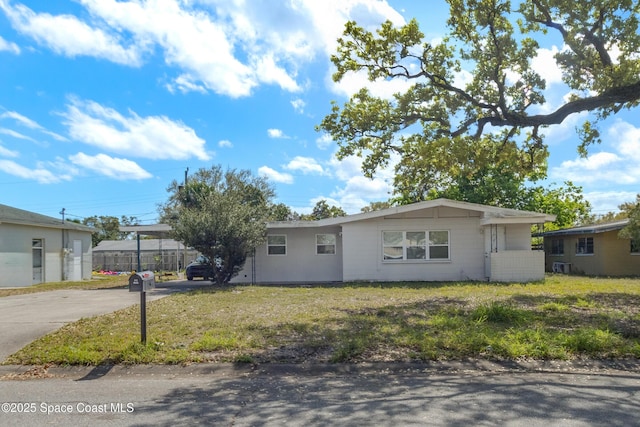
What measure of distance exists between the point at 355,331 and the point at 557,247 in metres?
24.5

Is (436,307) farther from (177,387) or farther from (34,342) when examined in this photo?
(34,342)

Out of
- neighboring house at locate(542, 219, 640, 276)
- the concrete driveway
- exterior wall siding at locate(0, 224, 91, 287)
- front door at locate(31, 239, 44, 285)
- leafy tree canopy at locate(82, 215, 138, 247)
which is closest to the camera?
the concrete driveway

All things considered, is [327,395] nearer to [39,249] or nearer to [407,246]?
[407,246]

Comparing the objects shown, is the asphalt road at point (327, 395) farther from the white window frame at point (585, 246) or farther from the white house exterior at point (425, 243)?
the white window frame at point (585, 246)

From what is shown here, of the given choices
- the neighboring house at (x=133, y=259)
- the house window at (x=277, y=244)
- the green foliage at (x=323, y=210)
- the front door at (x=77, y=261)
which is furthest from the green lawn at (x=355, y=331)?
the green foliage at (x=323, y=210)

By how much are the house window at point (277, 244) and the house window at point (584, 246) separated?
52.3 feet

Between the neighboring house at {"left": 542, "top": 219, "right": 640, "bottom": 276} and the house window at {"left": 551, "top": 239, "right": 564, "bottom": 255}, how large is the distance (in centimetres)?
128

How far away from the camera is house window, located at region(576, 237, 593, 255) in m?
24.1

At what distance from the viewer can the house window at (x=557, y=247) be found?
90.1ft

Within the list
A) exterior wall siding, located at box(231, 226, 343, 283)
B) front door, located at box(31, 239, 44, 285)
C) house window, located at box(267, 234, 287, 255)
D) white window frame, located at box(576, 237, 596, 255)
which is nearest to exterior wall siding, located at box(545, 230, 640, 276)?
white window frame, located at box(576, 237, 596, 255)

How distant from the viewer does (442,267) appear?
62.4 feet

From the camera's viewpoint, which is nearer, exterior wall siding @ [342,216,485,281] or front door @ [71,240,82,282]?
exterior wall siding @ [342,216,485,281]

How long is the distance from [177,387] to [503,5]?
35.7ft

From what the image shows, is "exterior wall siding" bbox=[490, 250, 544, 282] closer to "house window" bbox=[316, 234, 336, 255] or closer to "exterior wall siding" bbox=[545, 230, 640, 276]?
"house window" bbox=[316, 234, 336, 255]
